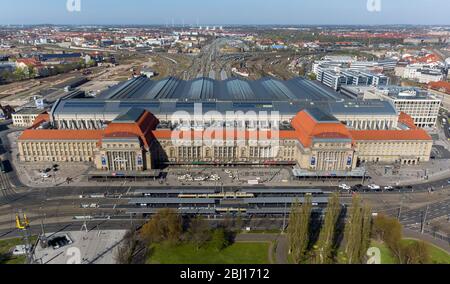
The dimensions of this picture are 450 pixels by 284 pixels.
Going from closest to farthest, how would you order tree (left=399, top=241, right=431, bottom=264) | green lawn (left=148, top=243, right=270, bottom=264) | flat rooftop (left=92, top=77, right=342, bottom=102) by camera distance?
tree (left=399, top=241, right=431, bottom=264), green lawn (left=148, top=243, right=270, bottom=264), flat rooftop (left=92, top=77, right=342, bottom=102)

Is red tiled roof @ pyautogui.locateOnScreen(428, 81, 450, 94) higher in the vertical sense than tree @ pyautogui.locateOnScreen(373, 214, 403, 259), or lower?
higher

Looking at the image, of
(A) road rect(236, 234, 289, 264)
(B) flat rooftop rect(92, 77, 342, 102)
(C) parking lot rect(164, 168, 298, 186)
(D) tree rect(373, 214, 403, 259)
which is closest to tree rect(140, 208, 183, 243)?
(A) road rect(236, 234, 289, 264)

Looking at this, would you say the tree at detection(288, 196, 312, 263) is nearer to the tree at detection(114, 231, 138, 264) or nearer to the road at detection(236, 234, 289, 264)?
the road at detection(236, 234, 289, 264)

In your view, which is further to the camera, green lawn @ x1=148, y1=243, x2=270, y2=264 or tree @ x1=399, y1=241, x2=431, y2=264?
green lawn @ x1=148, y1=243, x2=270, y2=264
